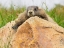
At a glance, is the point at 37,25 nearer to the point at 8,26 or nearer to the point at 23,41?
the point at 23,41

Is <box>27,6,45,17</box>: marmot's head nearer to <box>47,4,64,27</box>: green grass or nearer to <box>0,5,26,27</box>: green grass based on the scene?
<box>0,5,26,27</box>: green grass

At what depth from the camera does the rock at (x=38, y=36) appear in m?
8.60

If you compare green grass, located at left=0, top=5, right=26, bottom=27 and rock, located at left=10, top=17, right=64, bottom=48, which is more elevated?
rock, located at left=10, top=17, right=64, bottom=48

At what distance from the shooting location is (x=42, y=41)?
340 inches

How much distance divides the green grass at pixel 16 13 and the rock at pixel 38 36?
3.63 m

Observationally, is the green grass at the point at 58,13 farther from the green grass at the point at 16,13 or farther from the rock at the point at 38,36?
the rock at the point at 38,36

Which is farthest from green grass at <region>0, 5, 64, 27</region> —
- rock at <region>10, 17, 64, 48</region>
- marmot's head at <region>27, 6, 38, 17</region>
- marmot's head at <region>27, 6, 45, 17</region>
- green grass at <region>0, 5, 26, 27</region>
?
rock at <region>10, 17, 64, 48</region>

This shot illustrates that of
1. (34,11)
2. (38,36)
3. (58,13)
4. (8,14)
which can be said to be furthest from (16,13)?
(38,36)

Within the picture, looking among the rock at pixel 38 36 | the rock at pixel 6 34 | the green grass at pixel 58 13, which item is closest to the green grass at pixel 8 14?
the green grass at pixel 58 13

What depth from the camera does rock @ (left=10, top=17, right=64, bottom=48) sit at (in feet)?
28.2

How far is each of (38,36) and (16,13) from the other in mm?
5492

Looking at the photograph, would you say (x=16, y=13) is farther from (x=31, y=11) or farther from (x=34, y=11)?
(x=31, y=11)

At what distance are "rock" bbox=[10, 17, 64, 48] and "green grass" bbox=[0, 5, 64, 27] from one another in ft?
11.9

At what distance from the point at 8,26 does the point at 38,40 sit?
200 centimetres
